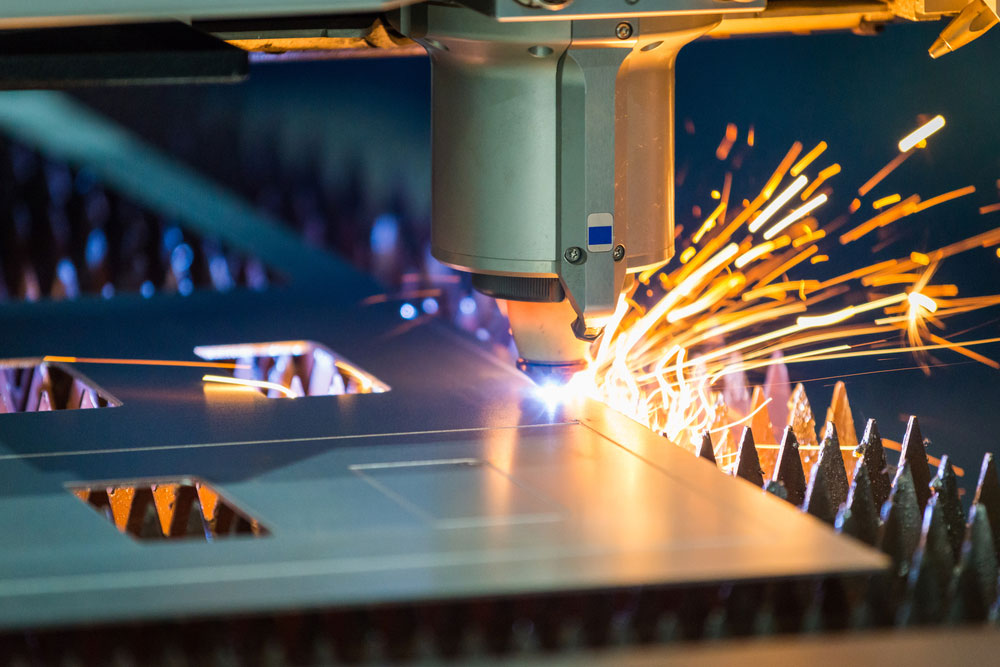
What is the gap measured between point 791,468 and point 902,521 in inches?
8.4

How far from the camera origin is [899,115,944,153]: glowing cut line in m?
2.47

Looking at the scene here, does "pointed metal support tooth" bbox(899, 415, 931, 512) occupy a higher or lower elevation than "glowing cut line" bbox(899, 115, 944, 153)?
lower

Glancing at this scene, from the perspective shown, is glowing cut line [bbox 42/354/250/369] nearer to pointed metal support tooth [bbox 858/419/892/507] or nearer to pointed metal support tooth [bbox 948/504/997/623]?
pointed metal support tooth [bbox 858/419/892/507]

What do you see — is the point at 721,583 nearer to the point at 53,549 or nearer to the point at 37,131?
the point at 53,549

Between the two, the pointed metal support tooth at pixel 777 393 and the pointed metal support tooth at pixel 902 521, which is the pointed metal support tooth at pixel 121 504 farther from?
the pointed metal support tooth at pixel 777 393

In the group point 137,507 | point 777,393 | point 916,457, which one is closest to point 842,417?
point 777,393

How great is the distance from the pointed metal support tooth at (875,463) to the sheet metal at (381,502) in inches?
13.2

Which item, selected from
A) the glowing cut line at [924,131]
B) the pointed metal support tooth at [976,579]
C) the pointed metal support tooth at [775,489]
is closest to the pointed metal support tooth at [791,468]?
the pointed metal support tooth at [775,489]

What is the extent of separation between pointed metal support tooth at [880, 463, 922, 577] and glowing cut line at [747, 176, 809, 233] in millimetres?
939

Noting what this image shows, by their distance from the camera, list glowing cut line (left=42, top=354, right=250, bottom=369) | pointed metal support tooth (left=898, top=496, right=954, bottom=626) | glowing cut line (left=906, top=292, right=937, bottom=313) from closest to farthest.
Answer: pointed metal support tooth (left=898, top=496, right=954, bottom=626) < glowing cut line (left=42, top=354, right=250, bottom=369) < glowing cut line (left=906, top=292, right=937, bottom=313)

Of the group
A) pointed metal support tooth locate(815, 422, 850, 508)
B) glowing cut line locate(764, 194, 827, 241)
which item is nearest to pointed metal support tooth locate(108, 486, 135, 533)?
pointed metal support tooth locate(815, 422, 850, 508)

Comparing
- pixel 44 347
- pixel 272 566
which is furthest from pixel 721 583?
pixel 44 347

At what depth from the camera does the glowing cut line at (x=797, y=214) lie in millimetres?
2504

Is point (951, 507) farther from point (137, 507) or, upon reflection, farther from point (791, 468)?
point (137, 507)
